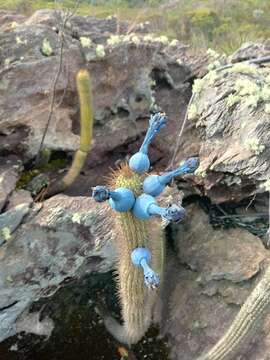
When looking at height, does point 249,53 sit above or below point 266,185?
above

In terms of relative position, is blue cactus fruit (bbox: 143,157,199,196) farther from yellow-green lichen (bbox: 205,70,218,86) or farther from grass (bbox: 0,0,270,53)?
grass (bbox: 0,0,270,53)

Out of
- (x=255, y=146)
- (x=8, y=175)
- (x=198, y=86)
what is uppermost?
(x=198, y=86)

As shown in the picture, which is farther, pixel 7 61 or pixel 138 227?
pixel 7 61

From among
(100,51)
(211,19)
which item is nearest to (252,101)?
(100,51)

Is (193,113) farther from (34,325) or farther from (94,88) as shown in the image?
(34,325)

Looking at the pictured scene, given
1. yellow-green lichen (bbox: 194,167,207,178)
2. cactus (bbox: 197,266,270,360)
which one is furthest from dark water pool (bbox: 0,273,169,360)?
yellow-green lichen (bbox: 194,167,207,178)

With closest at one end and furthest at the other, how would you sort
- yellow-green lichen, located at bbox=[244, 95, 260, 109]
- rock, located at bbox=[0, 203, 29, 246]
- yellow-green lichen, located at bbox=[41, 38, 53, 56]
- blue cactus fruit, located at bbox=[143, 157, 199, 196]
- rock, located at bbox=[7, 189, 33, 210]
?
1. blue cactus fruit, located at bbox=[143, 157, 199, 196]
2. rock, located at bbox=[0, 203, 29, 246]
3. rock, located at bbox=[7, 189, 33, 210]
4. yellow-green lichen, located at bbox=[244, 95, 260, 109]
5. yellow-green lichen, located at bbox=[41, 38, 53, 56]

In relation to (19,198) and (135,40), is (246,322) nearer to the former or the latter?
(19,198)

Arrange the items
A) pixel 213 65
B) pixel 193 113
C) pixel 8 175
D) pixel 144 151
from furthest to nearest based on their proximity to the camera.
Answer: pixel 213 65
pixel 193 113
pixel 8 175
pixel 144 151

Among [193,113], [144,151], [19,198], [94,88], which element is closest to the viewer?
[144,151]
